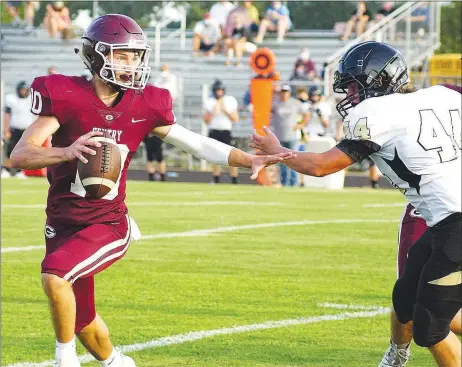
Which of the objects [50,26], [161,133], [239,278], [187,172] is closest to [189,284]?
[239,278]

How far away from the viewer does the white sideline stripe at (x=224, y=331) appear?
591cm

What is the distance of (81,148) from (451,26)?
41.8 m

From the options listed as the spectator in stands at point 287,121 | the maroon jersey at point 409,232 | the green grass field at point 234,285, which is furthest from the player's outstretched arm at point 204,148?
the spectator in stands at point 287,121

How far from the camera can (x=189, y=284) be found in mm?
8078

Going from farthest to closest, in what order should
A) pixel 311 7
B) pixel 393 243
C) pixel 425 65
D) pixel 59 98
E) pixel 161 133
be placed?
pixel 311 7, pixel 425 65, pixel 393 243, pixel 161 133, pixel 59 98

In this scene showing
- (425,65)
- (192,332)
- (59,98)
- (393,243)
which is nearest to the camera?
(59,98)

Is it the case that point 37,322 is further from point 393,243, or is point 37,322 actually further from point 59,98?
point 393,243

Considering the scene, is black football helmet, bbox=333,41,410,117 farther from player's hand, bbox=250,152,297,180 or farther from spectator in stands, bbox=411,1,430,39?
spectator in stands, bbox=411,1,430,39

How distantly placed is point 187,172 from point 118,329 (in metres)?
16.7

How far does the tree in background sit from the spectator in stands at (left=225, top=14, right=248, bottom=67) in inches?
811

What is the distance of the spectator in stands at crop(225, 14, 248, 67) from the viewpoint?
24.0 m

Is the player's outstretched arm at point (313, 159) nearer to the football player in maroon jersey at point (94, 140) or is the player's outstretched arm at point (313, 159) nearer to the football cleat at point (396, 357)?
the football player in maroon jersey at point (94, 140)

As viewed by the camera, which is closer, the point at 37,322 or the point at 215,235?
the point at 37,322

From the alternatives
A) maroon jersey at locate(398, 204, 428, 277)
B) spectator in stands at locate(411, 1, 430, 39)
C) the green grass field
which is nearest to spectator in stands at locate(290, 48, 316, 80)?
spectator in stands at locate(411, 1, 430, 39)
